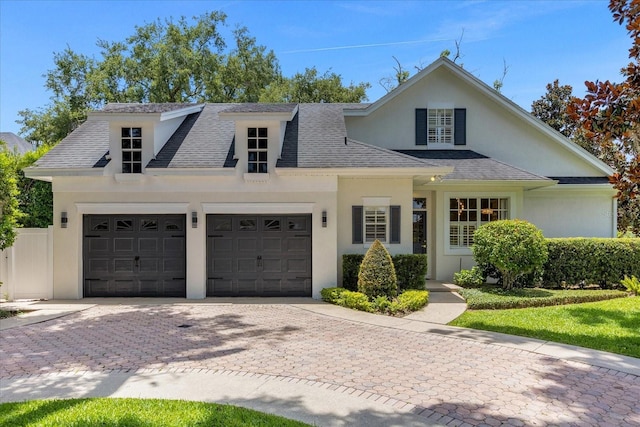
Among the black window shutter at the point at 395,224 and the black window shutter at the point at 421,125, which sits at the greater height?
the black window shutter at the point at 421,125

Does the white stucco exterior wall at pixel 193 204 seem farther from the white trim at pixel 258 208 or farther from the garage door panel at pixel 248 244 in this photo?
the garage door panel at pixel 248 244

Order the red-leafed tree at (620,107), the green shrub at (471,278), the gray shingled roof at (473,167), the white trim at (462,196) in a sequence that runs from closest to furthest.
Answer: the red-leafed tree at (620,107) < the green shrub at (471,278) < the gray shingled roof at (473,167) < the white trim at (462,196)

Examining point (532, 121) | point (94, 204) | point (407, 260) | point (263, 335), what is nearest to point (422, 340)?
point (263, 335)

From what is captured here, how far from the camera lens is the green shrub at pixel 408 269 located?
11.4 m

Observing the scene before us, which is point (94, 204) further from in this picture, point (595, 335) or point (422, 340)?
point (595, 335)

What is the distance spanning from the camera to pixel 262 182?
11391 mm

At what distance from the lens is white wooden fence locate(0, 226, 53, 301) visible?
11188 millimetres

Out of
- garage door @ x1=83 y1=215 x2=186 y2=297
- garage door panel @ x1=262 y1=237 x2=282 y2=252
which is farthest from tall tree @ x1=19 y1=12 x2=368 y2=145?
garage door panel @ x1=262 y1=237 x2=282 y2=252

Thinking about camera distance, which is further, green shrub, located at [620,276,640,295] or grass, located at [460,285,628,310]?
green shrub, located at [620,276,640,295]

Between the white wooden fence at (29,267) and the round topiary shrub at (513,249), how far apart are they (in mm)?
12208

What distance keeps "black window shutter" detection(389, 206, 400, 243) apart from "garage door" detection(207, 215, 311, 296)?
2.40 meters

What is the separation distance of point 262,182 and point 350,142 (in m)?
3.09

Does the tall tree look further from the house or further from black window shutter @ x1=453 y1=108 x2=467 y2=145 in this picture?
the house

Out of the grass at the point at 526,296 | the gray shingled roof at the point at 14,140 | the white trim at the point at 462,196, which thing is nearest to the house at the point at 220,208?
the white trim at the point at 462,196
